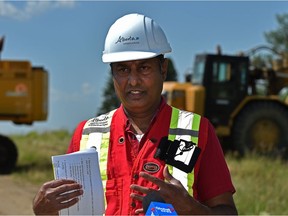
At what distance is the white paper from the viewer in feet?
7.98

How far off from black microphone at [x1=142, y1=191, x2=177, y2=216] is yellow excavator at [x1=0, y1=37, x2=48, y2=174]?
1178cm

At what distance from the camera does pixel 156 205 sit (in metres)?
2.37

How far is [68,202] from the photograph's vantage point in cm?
239

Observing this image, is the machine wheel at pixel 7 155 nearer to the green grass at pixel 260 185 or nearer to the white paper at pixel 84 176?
the green grass at pixel 260 185

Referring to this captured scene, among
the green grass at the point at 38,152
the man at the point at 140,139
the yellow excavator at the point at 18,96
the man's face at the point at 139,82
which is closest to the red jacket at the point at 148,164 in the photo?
the man at the point at 140,139

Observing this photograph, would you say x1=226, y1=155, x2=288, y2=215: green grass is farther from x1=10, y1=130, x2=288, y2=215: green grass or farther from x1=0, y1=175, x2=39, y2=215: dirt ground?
x1=0, y1=175, x2=39, y2=215: dirt ground

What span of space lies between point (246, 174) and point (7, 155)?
5612 millimetres

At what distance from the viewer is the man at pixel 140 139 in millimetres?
2498

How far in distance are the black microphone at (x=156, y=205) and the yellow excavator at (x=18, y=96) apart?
11780mm

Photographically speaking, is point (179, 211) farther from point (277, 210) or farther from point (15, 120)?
point (15, 120)

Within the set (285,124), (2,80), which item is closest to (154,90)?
(2,80)

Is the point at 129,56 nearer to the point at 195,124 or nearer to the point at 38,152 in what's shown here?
the point at 195,124

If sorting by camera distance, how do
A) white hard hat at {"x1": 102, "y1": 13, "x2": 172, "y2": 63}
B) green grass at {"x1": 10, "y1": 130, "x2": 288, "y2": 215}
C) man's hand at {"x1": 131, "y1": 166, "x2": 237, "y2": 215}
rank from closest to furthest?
1. man's hand at {"x1": 131, "y1": 166, "x2": 237, "y2": 215}
2. white hard hat at {"x1": 102, "y1": 13, "x2": 172, "y2": 63}
3. green grass at {"x1": 10, "y1": 130, "x2": 288, "y2": 215}

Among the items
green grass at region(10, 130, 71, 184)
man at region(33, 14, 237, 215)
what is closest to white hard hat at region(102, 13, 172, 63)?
man at region(33, 14, 237, 215)
